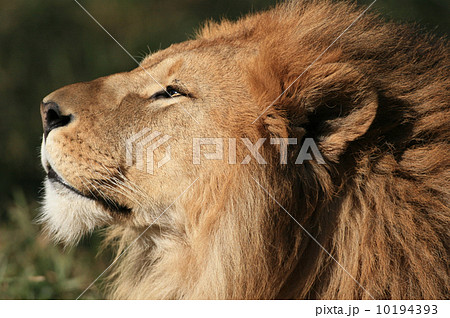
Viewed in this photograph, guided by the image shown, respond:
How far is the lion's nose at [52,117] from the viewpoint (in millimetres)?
2770

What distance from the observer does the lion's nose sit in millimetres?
2770

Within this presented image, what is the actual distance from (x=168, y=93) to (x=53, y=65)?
3.56m

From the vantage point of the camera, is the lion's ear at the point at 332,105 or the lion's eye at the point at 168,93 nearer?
the lion's ear at the point at 332,105

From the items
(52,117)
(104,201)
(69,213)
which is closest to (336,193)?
(104,201)

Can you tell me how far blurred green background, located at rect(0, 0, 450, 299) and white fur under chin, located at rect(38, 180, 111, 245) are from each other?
2.85 ft

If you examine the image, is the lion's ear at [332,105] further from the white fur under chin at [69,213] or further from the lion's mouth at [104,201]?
the white fur under chin at [69,213]

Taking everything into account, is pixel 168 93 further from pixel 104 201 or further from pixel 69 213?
pixel 69 213

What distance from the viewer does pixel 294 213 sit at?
8.51 ft

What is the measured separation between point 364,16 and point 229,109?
796mm

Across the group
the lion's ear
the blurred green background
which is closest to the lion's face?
the lion's ear

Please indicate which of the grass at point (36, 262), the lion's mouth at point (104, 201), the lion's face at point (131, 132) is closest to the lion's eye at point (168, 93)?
the lion's face at point (131, 132)

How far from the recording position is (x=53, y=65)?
19.8ft

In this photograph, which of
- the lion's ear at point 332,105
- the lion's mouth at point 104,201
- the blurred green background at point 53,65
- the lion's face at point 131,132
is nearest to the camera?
the lion's ear at point 332,105

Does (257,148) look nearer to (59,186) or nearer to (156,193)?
(156,193)
